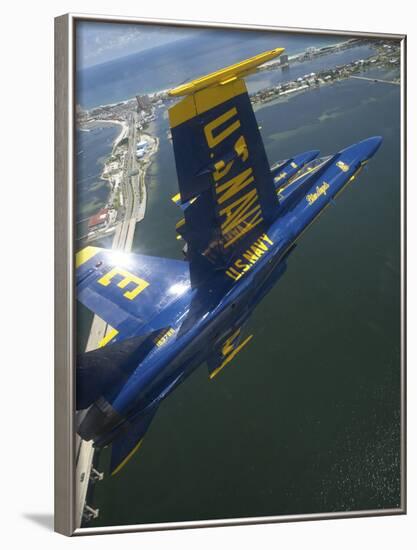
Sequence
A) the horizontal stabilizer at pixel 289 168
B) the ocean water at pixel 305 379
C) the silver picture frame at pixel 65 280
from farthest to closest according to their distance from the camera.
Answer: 1. the horizontal stabilizer at pixel 289 168
2. the ocean water at pixel 305 379
3. the silver picture frame at pixel 65 280

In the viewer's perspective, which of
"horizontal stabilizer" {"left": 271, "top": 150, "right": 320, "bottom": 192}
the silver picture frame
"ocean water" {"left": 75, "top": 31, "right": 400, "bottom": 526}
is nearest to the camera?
the silver picture frame

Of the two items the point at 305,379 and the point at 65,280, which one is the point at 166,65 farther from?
the point at 305,379

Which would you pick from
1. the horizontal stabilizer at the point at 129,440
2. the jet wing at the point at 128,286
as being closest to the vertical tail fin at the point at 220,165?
the jet wing at the point at 128,286

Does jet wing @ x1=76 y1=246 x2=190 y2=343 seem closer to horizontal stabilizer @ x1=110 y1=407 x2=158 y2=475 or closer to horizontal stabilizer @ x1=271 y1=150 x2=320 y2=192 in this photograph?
horizontal stabilizer @ x1=110 y1=407 x2=158 y2=475

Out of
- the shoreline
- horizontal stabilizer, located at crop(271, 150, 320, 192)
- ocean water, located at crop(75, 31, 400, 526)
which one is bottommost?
ocean water, located at crop(75, 31, 400, 526)

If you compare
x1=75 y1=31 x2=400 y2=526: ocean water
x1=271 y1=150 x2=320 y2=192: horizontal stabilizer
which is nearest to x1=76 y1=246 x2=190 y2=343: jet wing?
x1=75 y1=31 x2=400 y2=526: ocean water

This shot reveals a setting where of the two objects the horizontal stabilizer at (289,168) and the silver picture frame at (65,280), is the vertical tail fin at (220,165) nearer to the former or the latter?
the horizontal stabilizer at (289,168)

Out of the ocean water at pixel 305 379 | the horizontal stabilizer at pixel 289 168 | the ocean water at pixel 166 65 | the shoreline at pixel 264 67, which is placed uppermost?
the ocean water at pixel 166 65
